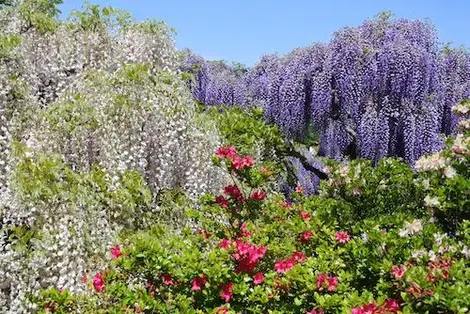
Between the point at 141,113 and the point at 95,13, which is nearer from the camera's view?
the point at 141,113

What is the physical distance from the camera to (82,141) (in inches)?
269

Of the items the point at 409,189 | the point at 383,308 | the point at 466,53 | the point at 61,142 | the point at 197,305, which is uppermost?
the point at 466,53

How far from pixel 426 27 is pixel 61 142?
753 cm

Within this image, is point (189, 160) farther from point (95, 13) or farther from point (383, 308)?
point (383, 308)

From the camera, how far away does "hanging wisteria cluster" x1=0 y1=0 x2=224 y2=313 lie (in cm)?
593

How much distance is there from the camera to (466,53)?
11.8 metres

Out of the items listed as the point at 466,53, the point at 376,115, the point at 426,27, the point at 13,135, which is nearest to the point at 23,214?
the point at 13,135

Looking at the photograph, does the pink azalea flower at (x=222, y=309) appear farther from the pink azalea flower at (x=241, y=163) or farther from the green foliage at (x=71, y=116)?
the green foliage at (x=71, y=116)

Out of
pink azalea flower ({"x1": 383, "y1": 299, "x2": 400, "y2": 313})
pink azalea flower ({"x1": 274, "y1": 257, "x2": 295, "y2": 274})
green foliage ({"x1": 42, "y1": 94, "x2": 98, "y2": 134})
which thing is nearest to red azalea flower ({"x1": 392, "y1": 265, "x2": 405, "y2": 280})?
pink azalea flower ({"x1": 383, "y1": 299, "x2": 400, "y2": 313})

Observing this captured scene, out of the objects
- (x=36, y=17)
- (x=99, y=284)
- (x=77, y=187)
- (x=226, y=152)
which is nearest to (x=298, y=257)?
(x=226, y=152)

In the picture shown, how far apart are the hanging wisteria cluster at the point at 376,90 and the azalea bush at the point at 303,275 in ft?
17.3

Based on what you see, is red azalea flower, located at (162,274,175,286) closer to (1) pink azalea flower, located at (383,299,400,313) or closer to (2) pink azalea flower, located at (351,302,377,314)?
(2) pink azalea flower, located at (351,302,377,314)

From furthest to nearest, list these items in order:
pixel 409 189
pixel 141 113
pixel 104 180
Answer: pixel 141 113, pixel 104 180, pixel 409 189

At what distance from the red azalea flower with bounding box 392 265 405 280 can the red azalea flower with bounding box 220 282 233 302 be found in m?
1.27
